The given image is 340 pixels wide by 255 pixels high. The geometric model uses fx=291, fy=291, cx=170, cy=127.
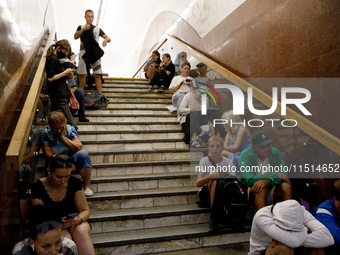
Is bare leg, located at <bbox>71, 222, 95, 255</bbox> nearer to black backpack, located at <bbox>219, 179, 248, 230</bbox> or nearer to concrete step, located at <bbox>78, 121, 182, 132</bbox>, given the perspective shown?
black backpack, located at <bbox>219, 179, 248, 230</bbox>

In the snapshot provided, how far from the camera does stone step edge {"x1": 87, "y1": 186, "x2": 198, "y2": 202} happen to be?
3055 millimetres

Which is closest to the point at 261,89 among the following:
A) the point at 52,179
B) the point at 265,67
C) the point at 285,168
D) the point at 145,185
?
the point at 265,67

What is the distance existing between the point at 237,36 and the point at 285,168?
8.68 ft

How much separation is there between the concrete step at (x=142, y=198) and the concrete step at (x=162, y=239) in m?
0.33

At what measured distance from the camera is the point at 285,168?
304cm

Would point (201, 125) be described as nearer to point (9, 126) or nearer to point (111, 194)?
point (111, 194)

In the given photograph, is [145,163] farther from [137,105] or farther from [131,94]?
[131,94]

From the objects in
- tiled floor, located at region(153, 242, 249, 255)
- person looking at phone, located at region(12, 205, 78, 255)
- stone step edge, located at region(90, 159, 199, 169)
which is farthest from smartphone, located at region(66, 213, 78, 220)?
stone step edge, located at region(90, 159, 199, 169)

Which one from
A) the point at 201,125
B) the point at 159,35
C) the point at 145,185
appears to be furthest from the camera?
the point at 159,35

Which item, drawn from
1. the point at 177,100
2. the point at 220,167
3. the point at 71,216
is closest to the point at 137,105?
the point at 177,100

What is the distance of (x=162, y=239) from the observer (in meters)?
2.73

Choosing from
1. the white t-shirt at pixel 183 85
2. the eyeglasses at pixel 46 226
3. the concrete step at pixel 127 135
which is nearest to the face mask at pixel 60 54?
the concrete step at pixel 127 135

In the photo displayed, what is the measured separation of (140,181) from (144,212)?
506 mm

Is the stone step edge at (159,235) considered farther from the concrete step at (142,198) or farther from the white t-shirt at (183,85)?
the white t-shirt at (183,85)
